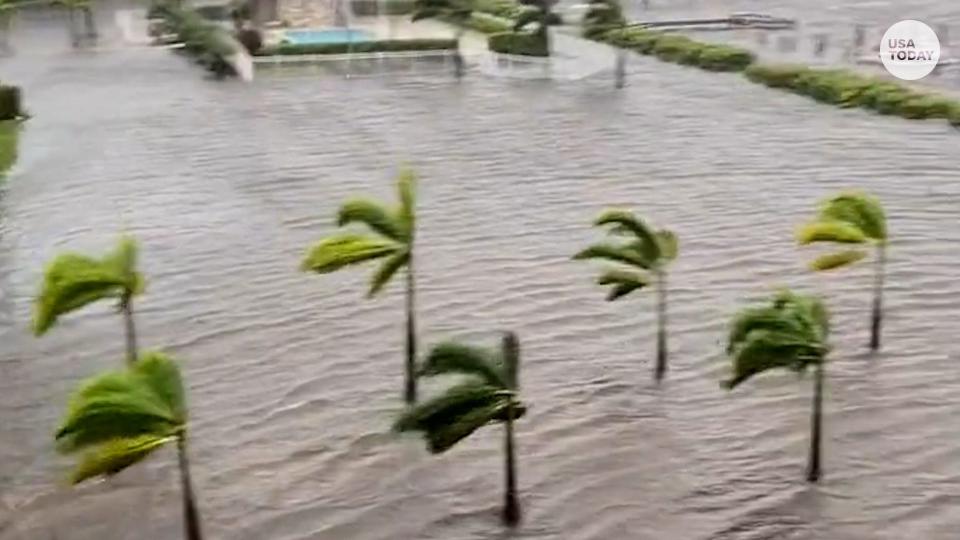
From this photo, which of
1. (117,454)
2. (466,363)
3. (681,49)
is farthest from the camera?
(681,49)

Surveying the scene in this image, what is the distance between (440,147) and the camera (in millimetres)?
17953

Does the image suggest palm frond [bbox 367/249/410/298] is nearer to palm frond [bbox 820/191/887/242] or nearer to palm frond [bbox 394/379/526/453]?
palm frond [bbox 394/379/526/453]

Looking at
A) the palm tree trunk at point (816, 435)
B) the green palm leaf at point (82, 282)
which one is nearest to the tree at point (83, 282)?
the green palm leaf at point (82, 282)

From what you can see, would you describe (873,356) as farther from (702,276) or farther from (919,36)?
(919,36)

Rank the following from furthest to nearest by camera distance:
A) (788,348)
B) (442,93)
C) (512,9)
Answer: (512,9), (442,93), (788,348)

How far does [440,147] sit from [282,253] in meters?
4.98

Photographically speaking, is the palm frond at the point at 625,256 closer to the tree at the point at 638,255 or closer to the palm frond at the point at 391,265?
the tree at the point at 638,255

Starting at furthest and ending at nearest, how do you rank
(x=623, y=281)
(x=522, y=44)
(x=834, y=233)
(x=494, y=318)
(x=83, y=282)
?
(x=522, y=44), (x=494, y=318), (x=623, y=281), (x=834, y=233), (x=83, y=282)

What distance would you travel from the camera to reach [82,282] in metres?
9.04

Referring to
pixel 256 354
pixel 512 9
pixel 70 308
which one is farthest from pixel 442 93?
pixel 70 308

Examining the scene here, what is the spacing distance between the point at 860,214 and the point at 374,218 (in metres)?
3.53

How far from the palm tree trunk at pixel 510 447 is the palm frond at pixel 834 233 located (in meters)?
2.86

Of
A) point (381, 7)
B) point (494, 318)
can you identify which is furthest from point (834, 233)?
point (381, 7)

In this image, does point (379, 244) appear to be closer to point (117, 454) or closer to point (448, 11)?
point (117, 454)
